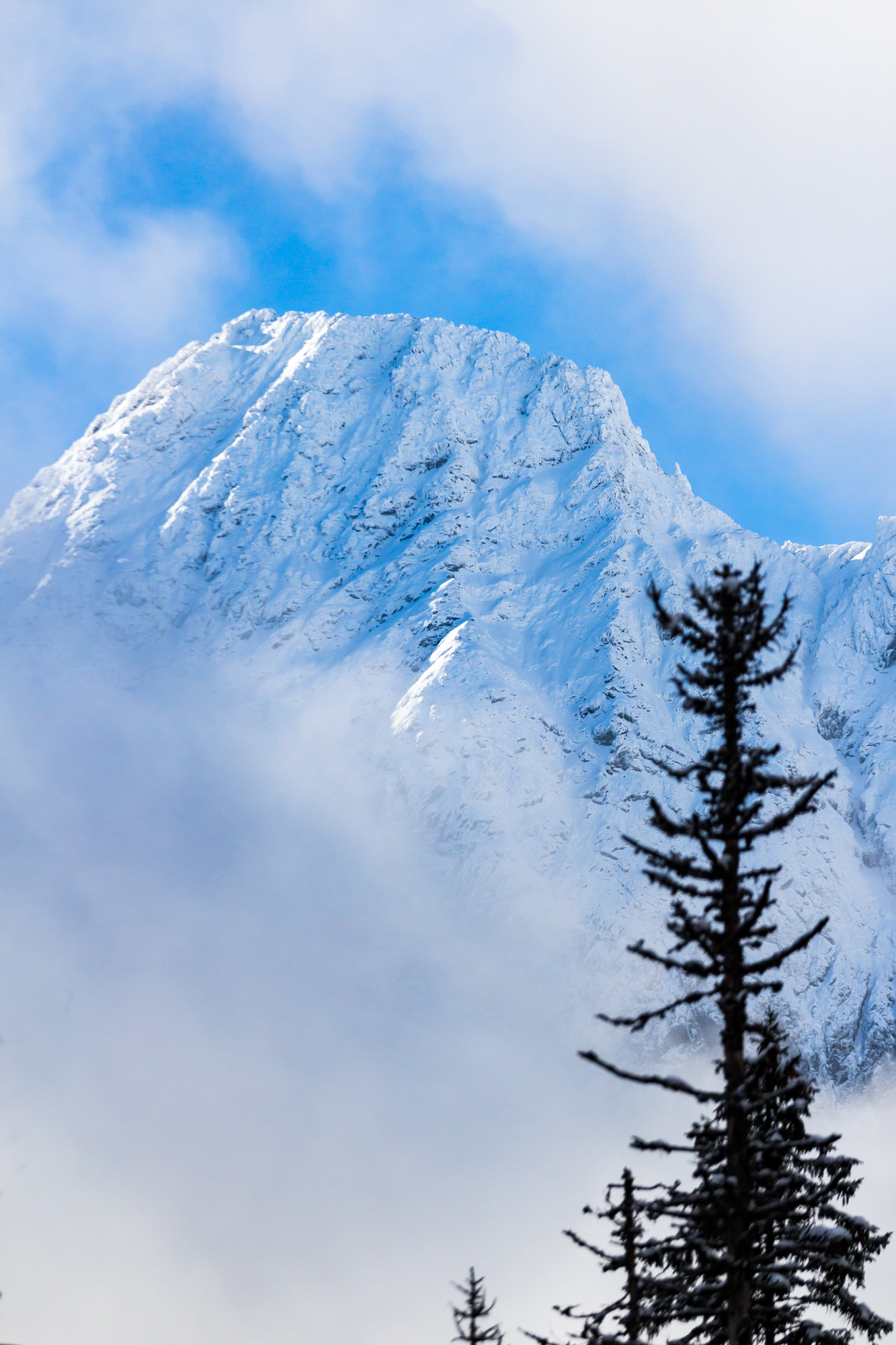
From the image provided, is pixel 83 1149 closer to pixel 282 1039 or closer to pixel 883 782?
pixel 282 1039

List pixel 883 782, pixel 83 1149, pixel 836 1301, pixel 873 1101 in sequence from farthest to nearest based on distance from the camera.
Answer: pixel 83 1149, pixel 883 782, pixel 873 1101, pixel 836 1301

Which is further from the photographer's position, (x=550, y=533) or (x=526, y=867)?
(x=550, y=533)

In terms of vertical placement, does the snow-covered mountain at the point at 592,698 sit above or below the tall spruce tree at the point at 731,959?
above

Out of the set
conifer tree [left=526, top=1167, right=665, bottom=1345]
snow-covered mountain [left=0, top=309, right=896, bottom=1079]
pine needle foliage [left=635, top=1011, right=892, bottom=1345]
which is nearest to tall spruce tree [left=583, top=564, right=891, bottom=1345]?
pine needle foliage [left=635, top=1011, right=892, bottom=1345]

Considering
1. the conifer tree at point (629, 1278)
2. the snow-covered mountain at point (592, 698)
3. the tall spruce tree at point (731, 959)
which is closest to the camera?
the tall spruce tree at point (731, 959)

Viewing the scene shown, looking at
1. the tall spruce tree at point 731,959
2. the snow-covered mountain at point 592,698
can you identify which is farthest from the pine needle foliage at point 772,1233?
the snow-covered mountain at point 592,698

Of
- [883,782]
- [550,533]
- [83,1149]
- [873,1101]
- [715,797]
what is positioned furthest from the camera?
[550,533]

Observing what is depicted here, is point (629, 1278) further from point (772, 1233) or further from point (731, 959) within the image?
point (731, 959)

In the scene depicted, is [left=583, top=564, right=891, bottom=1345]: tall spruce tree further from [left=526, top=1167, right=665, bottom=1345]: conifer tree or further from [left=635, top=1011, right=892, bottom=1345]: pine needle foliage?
[left=526, top=1167, right=665, bottom=1345]: conifer tree

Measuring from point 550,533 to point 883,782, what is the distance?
226 feet

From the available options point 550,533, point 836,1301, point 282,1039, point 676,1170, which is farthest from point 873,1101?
point 836,1301

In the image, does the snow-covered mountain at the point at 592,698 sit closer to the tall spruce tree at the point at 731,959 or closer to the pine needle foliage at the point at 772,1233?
the pine needle foliage at the point at 772,1233

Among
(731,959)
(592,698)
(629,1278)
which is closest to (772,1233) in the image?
(731,959)

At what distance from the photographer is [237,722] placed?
647 feet
